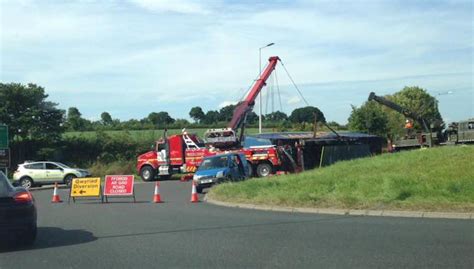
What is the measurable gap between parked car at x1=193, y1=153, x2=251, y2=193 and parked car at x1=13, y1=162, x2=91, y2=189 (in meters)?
13.4

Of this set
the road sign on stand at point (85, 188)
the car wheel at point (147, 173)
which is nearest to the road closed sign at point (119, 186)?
the road sign on stand at point (85, 188)

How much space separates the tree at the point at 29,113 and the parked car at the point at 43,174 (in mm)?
14651

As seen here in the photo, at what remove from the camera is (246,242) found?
10.1 m

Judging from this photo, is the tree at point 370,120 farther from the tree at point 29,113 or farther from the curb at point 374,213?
the curb at point 374,213

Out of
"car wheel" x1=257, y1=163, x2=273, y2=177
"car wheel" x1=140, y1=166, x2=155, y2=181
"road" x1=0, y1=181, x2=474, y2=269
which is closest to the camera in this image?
"road" x1=0, y1=181, x2=474, y2=269

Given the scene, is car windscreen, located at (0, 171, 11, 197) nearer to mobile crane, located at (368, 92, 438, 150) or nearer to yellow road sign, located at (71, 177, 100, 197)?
yellow road sign, located at (71, 177, 100, 197)

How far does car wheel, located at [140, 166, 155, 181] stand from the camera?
1448 inches

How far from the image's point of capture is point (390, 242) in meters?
9.71

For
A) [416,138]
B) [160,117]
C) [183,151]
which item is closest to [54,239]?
[183,151]

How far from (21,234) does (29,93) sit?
41.6 metres

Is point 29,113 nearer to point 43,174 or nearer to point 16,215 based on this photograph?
point 43,174

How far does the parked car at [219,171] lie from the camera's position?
2362 cm

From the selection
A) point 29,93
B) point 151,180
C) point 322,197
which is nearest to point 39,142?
point 29,93

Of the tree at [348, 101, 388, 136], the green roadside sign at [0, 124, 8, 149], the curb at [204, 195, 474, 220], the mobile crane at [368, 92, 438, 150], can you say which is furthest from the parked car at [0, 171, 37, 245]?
the tree at [348, 101, 388, 136]
